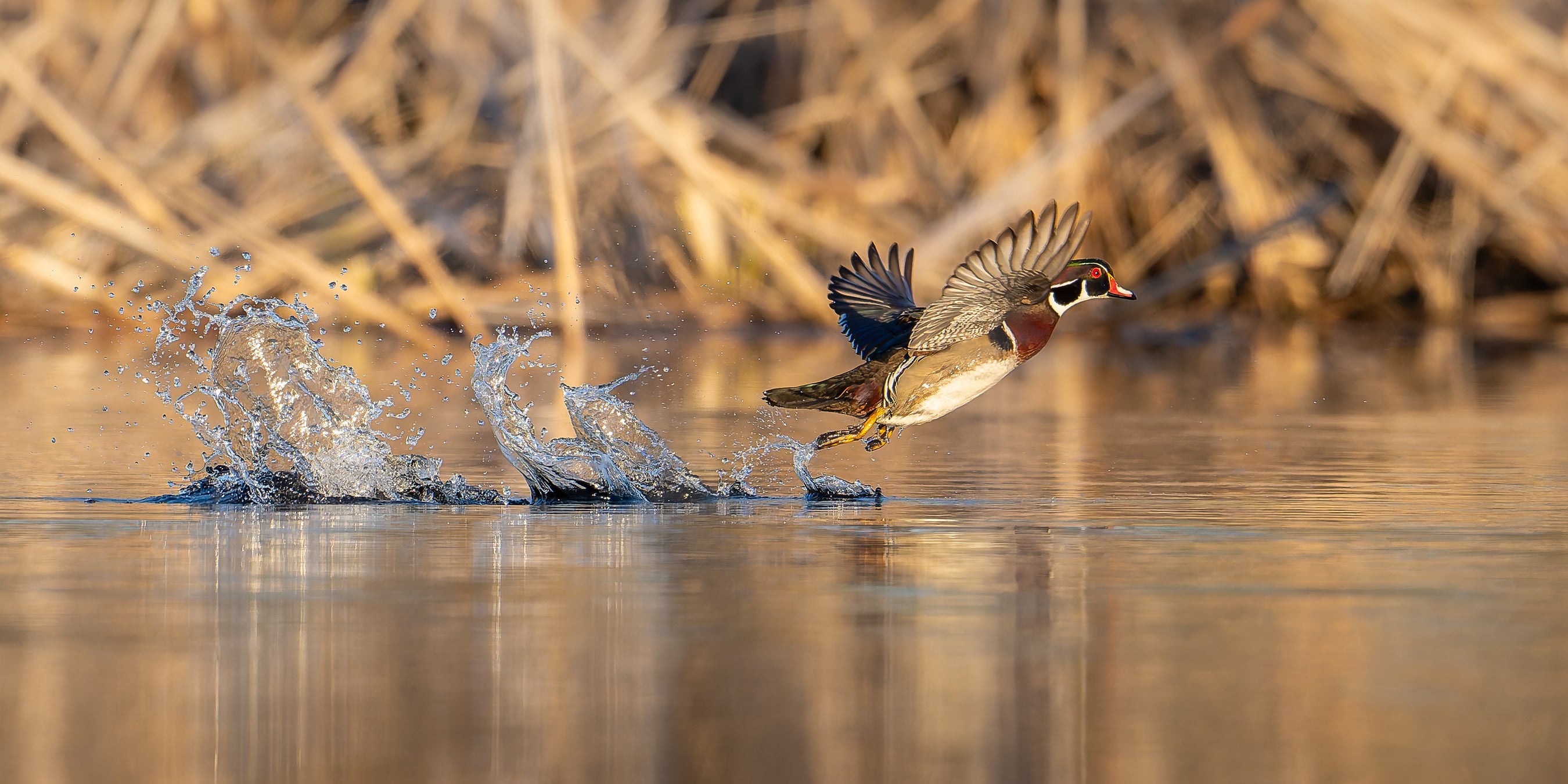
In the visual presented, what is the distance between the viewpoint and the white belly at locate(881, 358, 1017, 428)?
6.53 meters

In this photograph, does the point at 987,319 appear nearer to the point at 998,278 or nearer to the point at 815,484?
the point at 998,278

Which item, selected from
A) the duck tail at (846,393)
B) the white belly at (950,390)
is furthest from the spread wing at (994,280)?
the duck tail at (846,393)

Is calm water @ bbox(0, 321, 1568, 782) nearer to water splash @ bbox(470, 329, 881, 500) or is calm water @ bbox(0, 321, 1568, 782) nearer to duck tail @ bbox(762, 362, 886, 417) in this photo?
water splash @ bbox(470, 329, 881, 500)

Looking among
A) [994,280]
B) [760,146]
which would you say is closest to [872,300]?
[994,280]

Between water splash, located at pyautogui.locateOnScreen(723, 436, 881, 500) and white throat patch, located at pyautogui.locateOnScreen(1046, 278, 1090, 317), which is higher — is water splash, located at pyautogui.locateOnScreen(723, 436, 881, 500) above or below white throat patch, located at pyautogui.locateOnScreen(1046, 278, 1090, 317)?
below

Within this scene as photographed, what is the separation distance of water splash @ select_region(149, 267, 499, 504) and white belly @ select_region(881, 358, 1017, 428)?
1238mm

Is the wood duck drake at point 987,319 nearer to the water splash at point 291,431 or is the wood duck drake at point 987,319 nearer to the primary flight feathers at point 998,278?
the primary flight feathers at point 998,278

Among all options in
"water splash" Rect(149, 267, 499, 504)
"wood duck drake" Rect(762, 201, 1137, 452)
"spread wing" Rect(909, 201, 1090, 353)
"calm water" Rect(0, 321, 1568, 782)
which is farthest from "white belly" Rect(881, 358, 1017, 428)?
"water splash" Rect(149, 267, 499, 504)

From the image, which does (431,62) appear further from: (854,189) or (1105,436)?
(1105,436)

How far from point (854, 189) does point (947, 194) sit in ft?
2.38

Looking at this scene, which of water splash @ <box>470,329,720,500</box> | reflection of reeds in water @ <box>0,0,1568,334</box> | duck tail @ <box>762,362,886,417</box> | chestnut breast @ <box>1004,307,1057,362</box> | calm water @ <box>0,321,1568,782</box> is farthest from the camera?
reflection of reeds in water @ <box>0,0,1568,334</box>

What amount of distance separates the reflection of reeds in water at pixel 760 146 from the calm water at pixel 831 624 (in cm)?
572

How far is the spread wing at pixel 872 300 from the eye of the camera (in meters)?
7.15

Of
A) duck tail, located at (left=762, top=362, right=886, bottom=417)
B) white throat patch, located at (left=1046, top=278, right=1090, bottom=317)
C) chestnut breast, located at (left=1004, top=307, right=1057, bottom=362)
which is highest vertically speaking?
white throat patch, located at (left=1046, top=278, right=1090, bottom=317)
